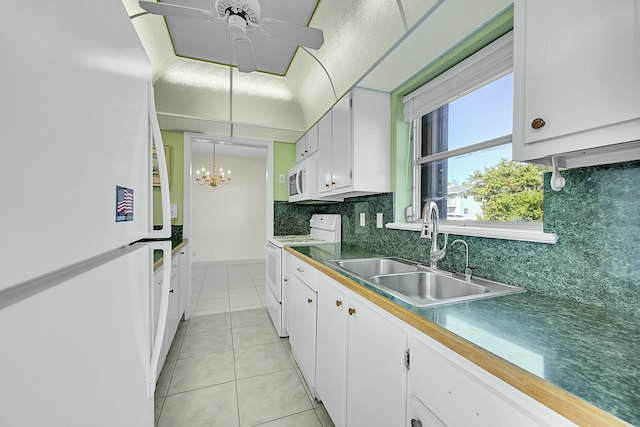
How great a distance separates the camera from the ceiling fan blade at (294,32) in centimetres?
155

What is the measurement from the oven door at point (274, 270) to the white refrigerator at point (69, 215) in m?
1.80

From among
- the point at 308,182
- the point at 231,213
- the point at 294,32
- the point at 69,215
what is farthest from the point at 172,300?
the point at 231,213

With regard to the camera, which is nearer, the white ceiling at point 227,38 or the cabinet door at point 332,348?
the cabinet door at point 332,348

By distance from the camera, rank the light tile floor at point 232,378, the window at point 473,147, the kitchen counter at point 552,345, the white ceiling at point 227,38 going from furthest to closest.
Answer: the white ceiling at point 227,38
the light tile floor at point 232,378
the window at point 473,147
the kitchen counter at point 552,345

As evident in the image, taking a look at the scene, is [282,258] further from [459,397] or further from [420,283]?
[459,397]

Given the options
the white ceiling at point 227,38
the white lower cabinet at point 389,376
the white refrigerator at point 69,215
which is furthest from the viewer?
the white ceiling at point 227,38

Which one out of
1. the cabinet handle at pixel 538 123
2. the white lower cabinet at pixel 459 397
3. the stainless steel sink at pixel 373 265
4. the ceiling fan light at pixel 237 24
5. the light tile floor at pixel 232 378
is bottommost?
the light tile floor at pixel 232 378

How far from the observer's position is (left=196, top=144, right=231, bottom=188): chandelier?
5395mm

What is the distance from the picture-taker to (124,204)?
2.22ft

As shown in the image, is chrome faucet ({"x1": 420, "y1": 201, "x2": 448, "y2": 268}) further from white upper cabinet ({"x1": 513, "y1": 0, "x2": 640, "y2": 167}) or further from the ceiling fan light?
the ceiling fan light

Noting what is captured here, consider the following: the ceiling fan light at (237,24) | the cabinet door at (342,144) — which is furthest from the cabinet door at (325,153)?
the ceiling fan light at (237,24)

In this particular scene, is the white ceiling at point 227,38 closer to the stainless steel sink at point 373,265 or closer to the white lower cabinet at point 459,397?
the stainless steel sink at point 373,265

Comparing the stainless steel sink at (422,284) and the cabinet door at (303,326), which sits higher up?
the stainless steel sink at (422,284)

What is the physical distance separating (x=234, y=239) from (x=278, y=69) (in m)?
4.24
